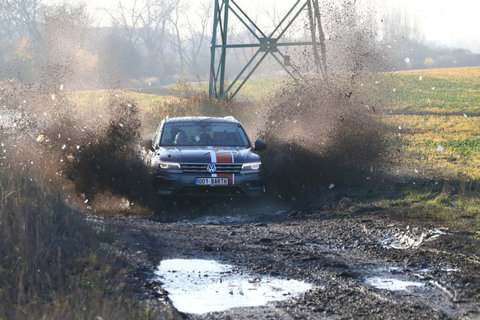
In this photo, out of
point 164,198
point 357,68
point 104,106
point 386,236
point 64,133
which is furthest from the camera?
point 357,68

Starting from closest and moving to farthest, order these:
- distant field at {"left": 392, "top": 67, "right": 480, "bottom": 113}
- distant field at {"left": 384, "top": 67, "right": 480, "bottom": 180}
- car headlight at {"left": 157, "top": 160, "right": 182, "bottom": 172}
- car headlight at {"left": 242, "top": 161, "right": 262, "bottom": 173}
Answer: car headlight at {"left": 157, "top": 160, "right": 182, "bottom": 172}, car headlight at {"left": 242, "top": 161, "right": 262, "bottom": 173}, distant field at {"left": 384, "top": 67, "right": 480, "bottom": 180}, distant field at {"left": 392, "top": 67, "right": 480, "bottom": 113}

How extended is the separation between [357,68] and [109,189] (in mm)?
8944

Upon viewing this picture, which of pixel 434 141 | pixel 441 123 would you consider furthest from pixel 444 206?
pixel 441 123

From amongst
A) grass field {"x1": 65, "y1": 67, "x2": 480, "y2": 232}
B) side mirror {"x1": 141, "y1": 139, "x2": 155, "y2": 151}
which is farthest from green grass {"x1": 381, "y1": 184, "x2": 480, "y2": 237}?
side mirror {"x1": 141, "y1": 139, "x2": 155, "y2": 151}

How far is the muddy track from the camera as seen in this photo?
21.6ft

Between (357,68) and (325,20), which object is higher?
(325,20)

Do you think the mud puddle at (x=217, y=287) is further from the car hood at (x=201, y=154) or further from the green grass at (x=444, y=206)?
the car hood at (x=201, y=154)

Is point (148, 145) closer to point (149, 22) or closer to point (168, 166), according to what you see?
point (168, 166)

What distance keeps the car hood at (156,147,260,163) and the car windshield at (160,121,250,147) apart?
479 millimetres

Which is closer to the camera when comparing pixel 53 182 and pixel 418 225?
A: pixel 418 225

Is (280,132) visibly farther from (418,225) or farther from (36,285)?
(36,285)

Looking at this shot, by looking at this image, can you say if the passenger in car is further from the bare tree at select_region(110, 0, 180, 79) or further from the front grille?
the bare tree at select_region(110, 0, 180, 79)

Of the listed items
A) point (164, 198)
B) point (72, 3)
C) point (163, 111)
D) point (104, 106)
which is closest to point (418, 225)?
point (164, 198)

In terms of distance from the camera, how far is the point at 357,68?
68.7 ft
